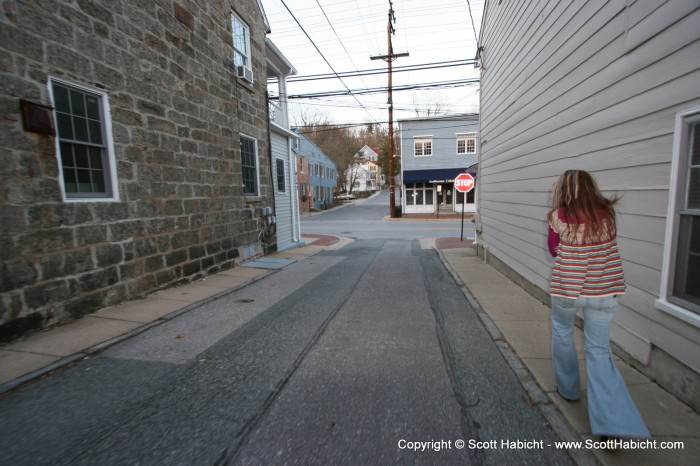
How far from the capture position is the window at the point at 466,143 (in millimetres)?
25859

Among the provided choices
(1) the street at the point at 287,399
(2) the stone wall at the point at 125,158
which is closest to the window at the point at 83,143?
(2) the stone wall at the point at 125,158

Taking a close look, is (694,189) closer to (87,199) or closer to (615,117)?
(615,117)

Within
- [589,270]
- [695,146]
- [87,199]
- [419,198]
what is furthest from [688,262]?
[419,198]

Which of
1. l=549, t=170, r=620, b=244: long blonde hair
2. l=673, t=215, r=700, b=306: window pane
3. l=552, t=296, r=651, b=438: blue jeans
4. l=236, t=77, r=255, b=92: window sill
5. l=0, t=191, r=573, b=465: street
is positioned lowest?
l=0, t=191, r=573, b=465: street

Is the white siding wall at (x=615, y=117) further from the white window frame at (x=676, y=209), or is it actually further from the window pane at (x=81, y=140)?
the window pane at (x=81, y=140)

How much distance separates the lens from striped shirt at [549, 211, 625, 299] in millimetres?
2262

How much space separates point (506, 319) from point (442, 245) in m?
8.34

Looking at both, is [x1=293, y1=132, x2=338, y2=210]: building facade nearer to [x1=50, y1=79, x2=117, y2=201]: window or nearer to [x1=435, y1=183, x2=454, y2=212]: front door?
[x1=435, y1=183, x2=454, y2=212]: front door

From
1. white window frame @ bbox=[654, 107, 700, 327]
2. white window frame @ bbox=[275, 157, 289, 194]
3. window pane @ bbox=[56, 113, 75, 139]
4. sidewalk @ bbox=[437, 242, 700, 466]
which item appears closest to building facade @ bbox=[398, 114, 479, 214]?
white window frame @ bbox=[275, 157, 289, 194]

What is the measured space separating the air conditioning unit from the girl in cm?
858

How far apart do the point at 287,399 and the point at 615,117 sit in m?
4.24

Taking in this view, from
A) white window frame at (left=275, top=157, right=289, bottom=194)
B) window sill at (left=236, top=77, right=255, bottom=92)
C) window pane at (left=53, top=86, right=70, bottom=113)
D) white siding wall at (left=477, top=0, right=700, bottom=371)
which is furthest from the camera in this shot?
white window frame at (left=275, top=157, right=289, bottom=194)

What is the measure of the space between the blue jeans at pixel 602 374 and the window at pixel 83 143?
591 cm

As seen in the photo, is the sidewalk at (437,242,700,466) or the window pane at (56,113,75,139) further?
the window pane at (56,113,75,139)
